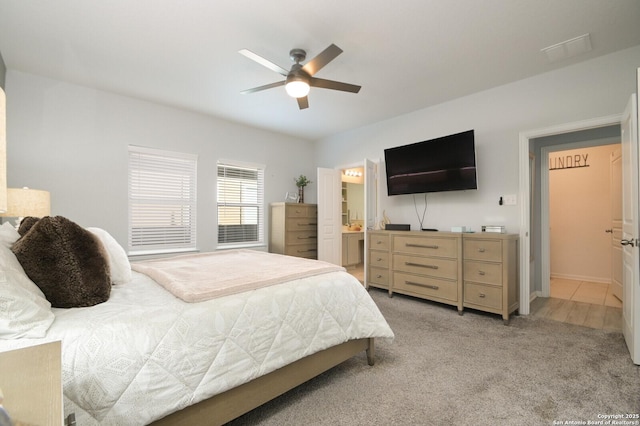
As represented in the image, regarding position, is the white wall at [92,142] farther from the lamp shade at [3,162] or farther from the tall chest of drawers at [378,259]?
the lamp shade at [3,162]

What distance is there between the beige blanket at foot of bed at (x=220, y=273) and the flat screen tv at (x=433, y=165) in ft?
7.26

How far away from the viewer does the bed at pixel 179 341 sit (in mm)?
1020

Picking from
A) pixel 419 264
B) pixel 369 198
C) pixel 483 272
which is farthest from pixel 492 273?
pixel 369 198

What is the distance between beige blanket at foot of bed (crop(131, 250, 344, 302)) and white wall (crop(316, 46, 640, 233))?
238cm

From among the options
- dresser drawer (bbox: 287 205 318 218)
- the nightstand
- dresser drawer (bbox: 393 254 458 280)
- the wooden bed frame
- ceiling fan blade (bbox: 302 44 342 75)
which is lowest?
the wooden bed frame

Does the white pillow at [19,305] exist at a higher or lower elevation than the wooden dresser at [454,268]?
higher

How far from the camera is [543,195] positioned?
388cm

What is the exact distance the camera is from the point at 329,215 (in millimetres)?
4867

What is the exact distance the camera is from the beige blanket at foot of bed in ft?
4.97

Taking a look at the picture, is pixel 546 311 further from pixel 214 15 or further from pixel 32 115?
pixel 32 115

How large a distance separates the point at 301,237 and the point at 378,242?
4.69ft

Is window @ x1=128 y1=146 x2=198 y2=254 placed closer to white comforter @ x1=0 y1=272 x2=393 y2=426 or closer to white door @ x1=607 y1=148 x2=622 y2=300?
white comforter @ x1=0 y1=272 x2=393 y2=426

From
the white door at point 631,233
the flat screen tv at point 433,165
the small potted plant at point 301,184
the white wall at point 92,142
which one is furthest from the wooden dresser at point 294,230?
the white door at point 631,233

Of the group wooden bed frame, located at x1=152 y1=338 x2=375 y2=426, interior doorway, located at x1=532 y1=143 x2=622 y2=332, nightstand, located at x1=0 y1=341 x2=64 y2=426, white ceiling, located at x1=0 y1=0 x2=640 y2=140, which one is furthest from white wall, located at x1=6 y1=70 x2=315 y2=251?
interior doorway, located at x1=532 y1=143 x2=622 y2=332
